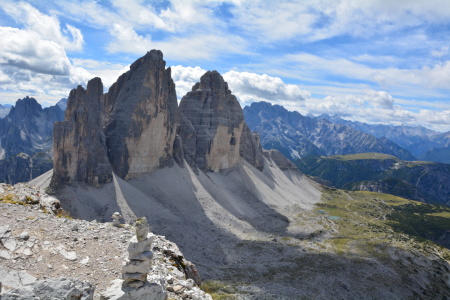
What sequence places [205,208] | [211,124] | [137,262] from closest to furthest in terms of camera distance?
[137,262]
[205,208]
[211,124]

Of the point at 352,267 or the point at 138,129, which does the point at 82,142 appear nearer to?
the point at 138,129

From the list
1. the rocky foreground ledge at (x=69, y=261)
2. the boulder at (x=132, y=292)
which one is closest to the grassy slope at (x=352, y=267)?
the rocky foreground ledge at (x=69, y=261)

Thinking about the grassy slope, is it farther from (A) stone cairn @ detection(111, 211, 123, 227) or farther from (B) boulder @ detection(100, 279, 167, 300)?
(B) boulder @ detection(100, 279, 167, 300)

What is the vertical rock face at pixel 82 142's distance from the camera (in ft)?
221

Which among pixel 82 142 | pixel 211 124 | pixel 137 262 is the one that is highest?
pixel 211 124

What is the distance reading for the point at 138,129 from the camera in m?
83.6

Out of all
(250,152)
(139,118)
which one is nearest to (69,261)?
(139,118)

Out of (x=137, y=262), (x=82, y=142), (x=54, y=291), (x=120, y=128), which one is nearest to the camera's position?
(x=54, y=291)

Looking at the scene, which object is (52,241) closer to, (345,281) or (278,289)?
(278,289)

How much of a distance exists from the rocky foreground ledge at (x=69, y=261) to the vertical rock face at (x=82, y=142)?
41107 mm

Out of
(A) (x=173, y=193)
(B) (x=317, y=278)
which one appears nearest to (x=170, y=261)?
(B) (x=317, y=278)

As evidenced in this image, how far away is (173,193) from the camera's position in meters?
84.5

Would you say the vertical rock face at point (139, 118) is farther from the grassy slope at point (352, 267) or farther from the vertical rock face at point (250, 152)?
the vertical rock face at point (250, 152)

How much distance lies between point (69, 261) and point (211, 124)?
329ft
